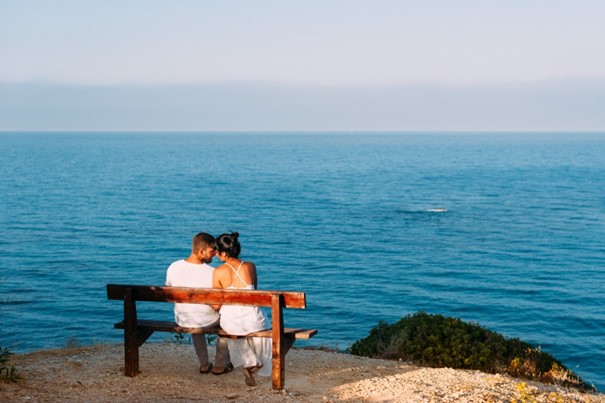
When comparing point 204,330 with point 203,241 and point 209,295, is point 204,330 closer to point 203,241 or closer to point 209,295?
point 209,295

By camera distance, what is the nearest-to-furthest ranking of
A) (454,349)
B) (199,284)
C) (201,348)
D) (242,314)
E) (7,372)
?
1. (242,314)
2. (7,372)
3. (199,284)
4. (201,348)
5. (454,349)

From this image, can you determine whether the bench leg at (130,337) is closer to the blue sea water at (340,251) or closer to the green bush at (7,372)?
the green bush at (7,372)

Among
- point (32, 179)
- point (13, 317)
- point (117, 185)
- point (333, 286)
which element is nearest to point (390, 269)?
point (333, 286)

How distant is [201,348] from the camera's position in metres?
10.3

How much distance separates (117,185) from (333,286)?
202ft

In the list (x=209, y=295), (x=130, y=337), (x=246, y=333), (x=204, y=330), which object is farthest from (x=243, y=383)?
(x=130, y=337)

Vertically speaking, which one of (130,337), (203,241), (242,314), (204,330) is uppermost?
(203,241)

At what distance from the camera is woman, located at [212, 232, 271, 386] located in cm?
962

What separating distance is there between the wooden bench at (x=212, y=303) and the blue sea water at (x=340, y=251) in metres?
17.1

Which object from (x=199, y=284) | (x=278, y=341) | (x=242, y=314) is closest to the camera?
(x=278, y=341)

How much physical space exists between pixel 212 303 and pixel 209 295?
4.2 inches

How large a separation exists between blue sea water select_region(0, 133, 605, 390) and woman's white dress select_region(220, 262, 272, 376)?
17.1 m

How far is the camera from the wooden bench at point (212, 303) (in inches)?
360

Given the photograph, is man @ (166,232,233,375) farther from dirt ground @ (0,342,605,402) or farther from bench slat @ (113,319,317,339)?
dirt ground @ (0,342,605,402)
